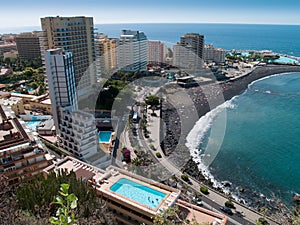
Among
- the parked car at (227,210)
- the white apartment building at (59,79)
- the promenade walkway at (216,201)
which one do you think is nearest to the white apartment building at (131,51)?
the white apartment building at (59,79)

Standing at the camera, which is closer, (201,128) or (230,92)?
(201,128)

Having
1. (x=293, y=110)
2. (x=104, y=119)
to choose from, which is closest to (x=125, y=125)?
(x=104, y=119)

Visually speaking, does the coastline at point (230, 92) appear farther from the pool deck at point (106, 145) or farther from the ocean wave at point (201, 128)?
the pool deck at point (106, 145)

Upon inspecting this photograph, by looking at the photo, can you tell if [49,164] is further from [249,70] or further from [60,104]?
[249,70]

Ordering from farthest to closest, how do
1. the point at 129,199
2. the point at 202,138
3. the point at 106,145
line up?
1. the point at 202,138
2. the point at 106,145
3. the point at 129,199

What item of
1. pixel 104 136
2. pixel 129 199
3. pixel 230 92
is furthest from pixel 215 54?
pixel 129 199

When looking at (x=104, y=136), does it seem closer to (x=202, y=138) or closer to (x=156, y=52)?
(x=202, y=138)
